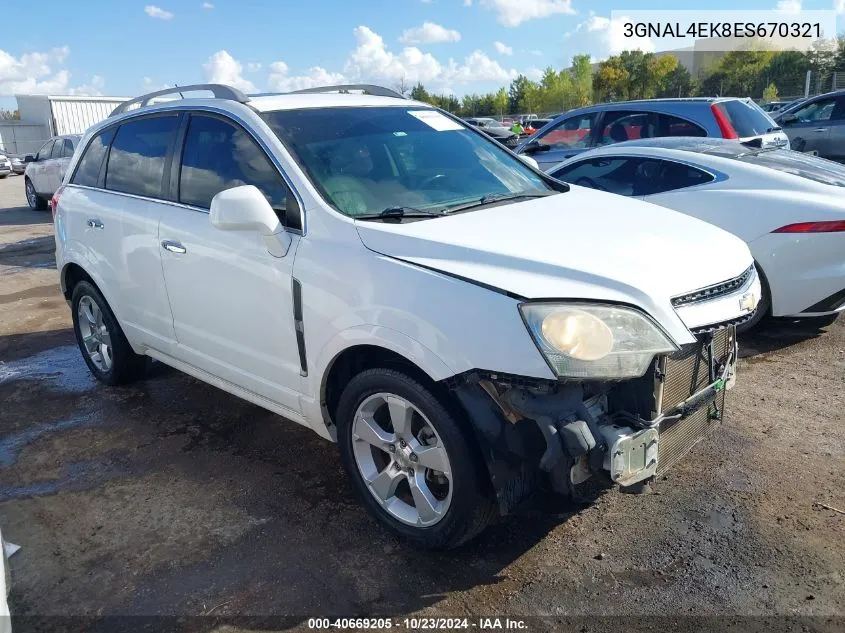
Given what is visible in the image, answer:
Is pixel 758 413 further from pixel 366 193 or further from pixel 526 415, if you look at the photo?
pixel 366 193

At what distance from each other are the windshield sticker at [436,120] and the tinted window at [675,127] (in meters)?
4.73

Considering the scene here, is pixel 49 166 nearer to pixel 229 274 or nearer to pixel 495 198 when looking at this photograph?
pixel 229 274

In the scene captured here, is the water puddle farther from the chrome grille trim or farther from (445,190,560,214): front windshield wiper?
the chrome grille trim

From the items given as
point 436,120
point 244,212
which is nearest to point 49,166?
point 436,120

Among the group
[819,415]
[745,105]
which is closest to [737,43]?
[745,105]

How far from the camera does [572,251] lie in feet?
9.20

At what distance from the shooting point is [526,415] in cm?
255

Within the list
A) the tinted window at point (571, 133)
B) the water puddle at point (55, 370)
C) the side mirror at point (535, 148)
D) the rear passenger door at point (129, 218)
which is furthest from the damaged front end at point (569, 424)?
the tinted window at point (571, 133)

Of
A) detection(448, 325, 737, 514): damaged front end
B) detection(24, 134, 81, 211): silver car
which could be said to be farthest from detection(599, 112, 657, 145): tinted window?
detection(24, 134, 81, 211): silver car

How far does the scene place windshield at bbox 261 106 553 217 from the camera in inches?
132

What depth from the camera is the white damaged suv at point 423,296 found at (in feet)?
8.41

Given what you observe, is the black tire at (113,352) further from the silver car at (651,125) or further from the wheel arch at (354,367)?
the silver car at (651,125)

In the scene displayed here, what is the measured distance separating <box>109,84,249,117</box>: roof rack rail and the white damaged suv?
0.02m

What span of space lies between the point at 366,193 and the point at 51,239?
10738mm
